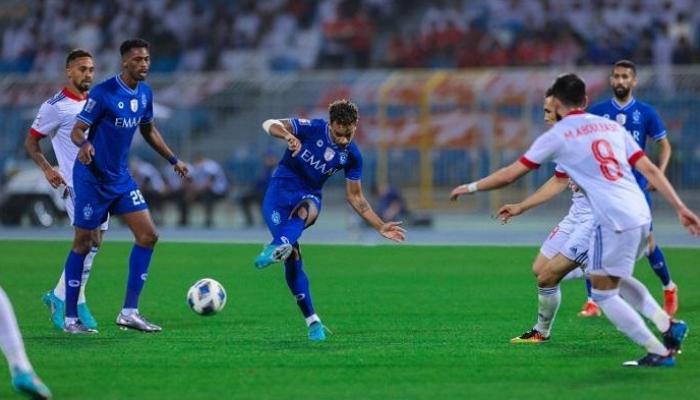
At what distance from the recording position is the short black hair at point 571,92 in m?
9.74

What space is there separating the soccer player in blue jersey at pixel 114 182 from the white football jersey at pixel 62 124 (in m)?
0.67

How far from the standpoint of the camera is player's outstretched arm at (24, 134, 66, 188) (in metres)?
12.7

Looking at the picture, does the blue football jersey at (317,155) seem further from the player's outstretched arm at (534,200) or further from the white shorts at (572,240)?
the white shorts at (572,240)

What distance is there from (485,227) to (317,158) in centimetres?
2021

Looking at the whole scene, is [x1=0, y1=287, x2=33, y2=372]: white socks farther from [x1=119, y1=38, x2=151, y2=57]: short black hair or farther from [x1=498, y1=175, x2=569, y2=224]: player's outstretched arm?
[x1=119, y1=38, x2=151, y2=57]: short black hair

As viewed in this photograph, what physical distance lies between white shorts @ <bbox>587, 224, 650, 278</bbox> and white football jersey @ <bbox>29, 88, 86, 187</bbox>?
5.57m

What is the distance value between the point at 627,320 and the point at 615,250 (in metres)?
0.51

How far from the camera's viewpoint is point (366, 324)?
1299 centimetres

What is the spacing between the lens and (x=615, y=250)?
31.3 feet

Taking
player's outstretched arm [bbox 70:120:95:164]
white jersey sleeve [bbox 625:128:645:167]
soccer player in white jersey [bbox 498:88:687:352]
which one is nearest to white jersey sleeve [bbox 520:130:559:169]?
white jersey sleeve [bbox 625:128:645:167]

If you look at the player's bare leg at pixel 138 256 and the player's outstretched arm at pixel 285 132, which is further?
the player's bare leg at pixel 138 256

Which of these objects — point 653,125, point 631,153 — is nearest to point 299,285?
point 631,153

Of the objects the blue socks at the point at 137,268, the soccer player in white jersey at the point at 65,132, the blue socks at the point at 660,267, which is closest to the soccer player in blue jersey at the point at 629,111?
the blue socks at the point at 660,267

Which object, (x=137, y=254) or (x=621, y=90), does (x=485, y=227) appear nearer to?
(x=621, y=90)
